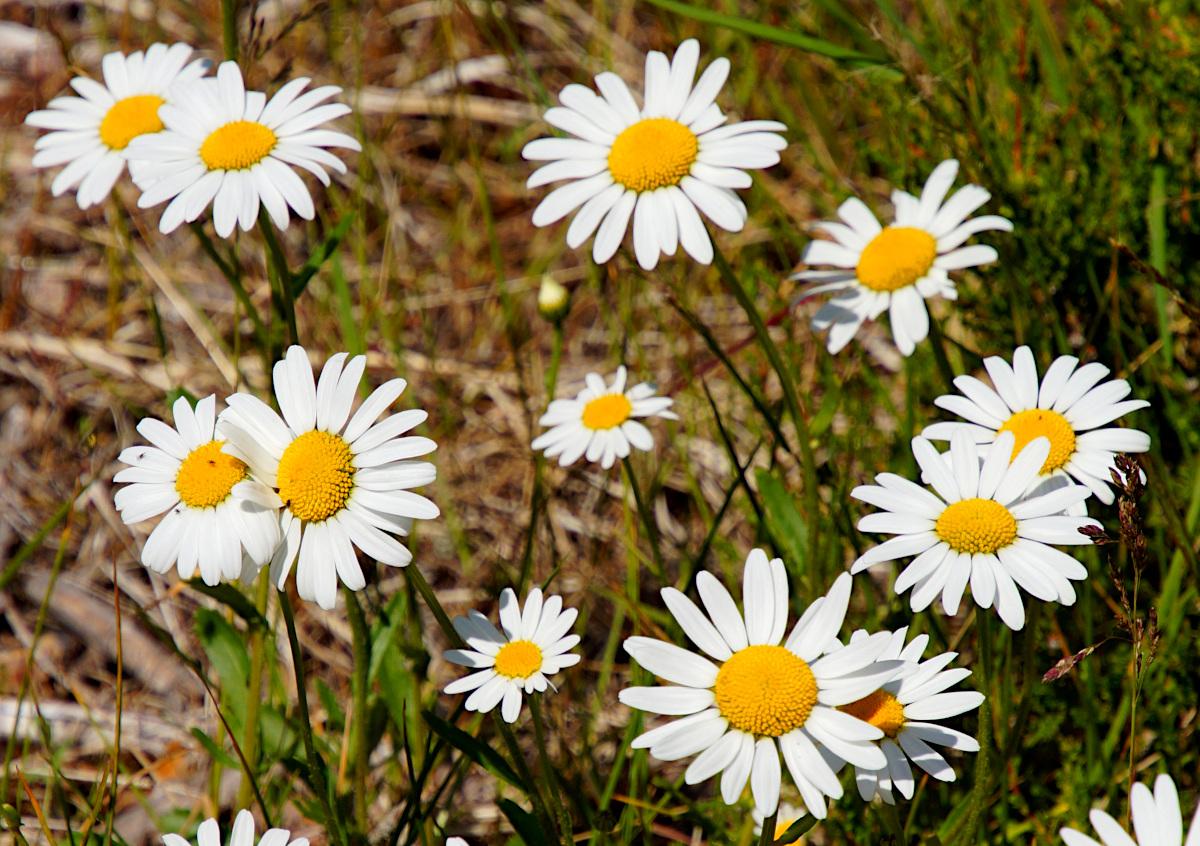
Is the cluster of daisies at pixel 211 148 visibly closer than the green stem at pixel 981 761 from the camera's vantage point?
No

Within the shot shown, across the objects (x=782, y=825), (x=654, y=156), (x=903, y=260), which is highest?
(x=654, y=156)

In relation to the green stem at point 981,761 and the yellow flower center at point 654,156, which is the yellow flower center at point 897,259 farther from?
the green stem at point 981,761

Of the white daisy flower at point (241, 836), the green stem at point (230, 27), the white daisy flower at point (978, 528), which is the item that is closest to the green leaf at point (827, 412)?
the white daisy flower at point (978, 528)

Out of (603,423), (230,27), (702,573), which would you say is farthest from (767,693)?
(230,27)

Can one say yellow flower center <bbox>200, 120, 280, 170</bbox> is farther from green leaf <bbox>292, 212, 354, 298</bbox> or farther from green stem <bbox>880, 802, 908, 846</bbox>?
green stem <bbox>880, 802, 908, 846</bbox>

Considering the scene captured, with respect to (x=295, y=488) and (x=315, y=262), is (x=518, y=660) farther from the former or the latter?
(x=315, y=262)

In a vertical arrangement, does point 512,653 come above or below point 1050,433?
below

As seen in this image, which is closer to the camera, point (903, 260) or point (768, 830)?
point (768, 830)
